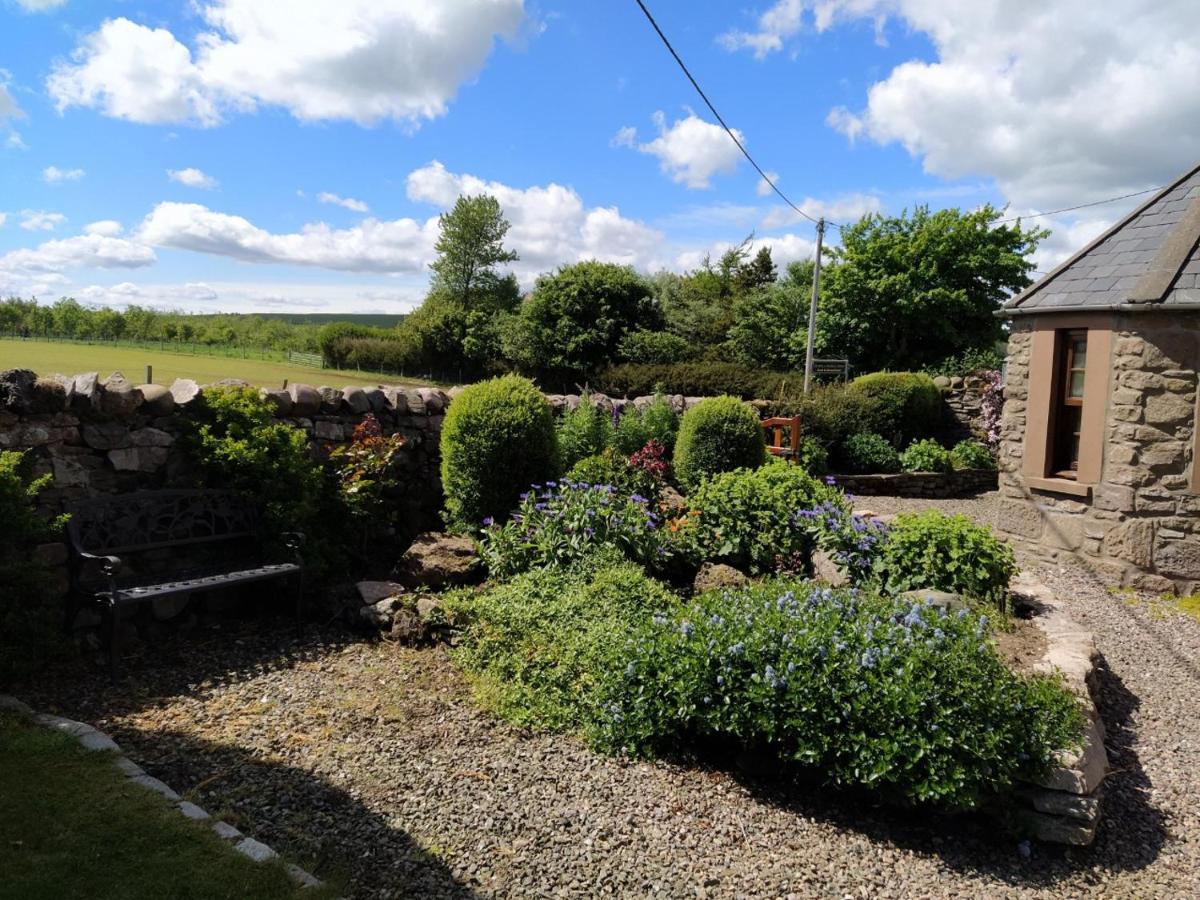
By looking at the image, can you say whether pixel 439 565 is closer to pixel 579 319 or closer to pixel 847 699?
→ pixel 847 699

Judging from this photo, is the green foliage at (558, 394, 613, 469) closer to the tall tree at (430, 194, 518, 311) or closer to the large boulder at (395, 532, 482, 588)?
the large boulder at (395, 532, 482, 588)

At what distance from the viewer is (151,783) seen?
3.17 metres

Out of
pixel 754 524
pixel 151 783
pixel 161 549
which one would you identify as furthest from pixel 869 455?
pixel 151 783

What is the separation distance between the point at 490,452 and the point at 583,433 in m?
2.22

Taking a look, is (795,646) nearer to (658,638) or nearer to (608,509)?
(658,638)

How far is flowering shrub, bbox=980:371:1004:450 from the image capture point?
539 inches

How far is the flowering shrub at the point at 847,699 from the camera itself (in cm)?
316

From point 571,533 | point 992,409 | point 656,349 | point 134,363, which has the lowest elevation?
point 571,533

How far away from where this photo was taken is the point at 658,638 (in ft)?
12.8

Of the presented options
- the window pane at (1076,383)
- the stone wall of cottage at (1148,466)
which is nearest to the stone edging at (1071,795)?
A: the stone wall of cottage at (1148,466)

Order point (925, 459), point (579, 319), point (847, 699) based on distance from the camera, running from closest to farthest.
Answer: point (847, 699), point (925, 459), point (579, 319)

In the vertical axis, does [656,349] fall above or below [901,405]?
above

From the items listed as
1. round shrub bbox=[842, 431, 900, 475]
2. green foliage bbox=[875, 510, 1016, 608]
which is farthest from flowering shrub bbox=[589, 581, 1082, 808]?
round shrub bbox=[842, 431, 900, 475]

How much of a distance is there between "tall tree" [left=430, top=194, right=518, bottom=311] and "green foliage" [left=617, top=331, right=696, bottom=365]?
58.3 ft
